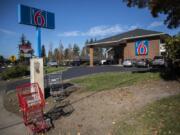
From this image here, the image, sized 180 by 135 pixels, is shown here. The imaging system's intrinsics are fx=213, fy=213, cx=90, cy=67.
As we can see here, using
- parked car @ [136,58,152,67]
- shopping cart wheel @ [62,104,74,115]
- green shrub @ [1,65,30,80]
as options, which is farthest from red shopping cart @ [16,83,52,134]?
parked car @ [136,58,152,67]

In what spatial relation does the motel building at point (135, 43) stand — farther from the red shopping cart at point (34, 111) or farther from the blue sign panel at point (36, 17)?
the red shopping cart at point (34, 111)

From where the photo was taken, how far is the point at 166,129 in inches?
214

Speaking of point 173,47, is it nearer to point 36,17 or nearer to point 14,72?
point 36,17

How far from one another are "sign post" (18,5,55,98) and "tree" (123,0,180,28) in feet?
19.2

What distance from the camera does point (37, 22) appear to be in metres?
10.9

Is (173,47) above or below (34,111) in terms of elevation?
above

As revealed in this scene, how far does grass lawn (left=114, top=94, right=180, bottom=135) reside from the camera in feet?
17.9

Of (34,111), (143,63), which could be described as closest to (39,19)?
(34,111)

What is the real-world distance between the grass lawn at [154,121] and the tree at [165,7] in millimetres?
6951

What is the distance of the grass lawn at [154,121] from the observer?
5.47 metres

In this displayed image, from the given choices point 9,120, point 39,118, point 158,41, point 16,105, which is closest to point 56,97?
point 16,105

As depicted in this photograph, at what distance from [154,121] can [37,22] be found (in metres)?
7.68

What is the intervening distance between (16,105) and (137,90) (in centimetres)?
606

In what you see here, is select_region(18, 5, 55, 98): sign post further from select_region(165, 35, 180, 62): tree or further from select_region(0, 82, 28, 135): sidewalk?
select_region(165, 35, 180, 62): tree
